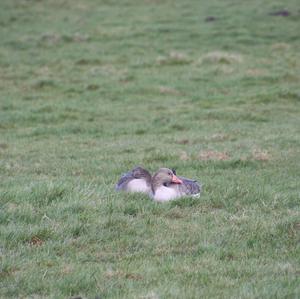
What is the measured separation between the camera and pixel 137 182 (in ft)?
29.1

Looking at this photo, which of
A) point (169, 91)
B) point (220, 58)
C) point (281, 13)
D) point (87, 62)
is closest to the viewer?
point (169, 91)

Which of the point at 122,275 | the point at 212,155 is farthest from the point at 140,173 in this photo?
the point at 212,155

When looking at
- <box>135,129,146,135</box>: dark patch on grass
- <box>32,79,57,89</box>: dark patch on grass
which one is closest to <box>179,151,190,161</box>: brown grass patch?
<box>135,129,146,135</box>: dark patch on grass

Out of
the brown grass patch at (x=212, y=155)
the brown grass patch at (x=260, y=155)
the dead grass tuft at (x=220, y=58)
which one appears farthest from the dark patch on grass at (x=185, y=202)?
the dead grass tuft at (x=220, y=58)

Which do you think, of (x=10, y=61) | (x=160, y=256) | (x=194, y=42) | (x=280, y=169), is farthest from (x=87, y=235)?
(x=194, y=42)

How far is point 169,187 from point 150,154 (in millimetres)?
3882

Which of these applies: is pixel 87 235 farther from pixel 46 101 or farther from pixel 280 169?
pixel 46 101

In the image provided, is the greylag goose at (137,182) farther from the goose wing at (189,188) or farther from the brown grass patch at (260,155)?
the brown grass patch at (260,155)

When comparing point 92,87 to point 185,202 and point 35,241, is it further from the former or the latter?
point 35,241

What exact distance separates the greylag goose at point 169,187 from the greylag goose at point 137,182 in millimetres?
113

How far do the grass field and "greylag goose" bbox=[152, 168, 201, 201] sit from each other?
0.73ft

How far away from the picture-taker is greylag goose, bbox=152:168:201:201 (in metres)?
8.63

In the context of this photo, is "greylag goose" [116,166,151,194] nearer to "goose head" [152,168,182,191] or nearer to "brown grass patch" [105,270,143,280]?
"goose head" [152,168,182,191]

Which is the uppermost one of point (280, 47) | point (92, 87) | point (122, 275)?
point (122, 275)
